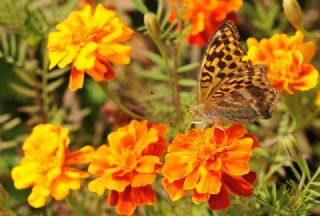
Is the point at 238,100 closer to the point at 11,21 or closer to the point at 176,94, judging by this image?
the point at 176,94

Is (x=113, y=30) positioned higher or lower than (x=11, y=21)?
higher

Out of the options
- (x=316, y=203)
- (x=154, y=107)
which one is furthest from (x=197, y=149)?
(x=154, y=107)

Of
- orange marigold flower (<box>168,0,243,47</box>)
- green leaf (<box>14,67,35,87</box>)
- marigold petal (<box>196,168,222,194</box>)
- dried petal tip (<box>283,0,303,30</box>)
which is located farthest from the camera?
green leaf (<box>14,67,35,87</box>)

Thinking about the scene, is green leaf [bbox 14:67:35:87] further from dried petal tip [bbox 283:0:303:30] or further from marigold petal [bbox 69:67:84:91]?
dried petal tip [bbox 283:0:303:30]

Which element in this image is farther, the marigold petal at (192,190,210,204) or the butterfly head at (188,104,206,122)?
the butterfly head at (188,104,206,122)

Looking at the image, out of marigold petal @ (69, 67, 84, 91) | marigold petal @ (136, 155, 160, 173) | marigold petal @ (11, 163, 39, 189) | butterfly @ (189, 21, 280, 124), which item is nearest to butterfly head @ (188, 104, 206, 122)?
butterfly @ (189, 21, 280, 124)

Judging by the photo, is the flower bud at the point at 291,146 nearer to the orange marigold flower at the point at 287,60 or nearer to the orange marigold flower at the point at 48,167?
the orange marigold flower at the point at 287,60

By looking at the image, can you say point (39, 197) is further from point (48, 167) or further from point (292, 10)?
point (292, 10)
